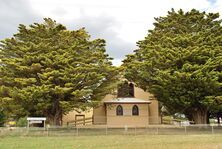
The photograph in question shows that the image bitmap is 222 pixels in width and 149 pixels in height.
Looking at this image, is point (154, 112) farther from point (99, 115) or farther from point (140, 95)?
point (99, 115)

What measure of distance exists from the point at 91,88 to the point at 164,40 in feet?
30.4

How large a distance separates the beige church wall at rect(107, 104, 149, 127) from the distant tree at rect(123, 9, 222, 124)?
5981 millimetres

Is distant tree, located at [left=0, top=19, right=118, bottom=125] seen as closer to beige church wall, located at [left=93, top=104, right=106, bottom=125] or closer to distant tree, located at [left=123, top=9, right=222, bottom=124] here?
distant tree, located at [left=123, top=9, right=222, bottom=124]

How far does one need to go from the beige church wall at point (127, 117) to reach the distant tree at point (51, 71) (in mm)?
7488

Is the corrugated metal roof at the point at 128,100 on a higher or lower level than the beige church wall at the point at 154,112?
higher

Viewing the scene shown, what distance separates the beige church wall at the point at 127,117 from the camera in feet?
131

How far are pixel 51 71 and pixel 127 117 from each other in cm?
1392

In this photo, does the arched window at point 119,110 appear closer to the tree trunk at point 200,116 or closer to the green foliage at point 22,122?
the tree trunk at point 200,116

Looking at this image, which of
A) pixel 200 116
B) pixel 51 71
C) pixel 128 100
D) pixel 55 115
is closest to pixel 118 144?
pixel 51 71

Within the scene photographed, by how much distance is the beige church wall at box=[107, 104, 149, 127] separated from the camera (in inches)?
1577

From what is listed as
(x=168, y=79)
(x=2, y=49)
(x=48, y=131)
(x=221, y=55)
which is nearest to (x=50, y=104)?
(x=48, y=131)

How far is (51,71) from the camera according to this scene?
30234mm

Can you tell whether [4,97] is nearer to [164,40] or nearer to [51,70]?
[51,70]

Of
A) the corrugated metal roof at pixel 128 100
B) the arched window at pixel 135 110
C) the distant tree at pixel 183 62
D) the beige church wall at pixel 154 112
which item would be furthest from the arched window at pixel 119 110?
the distant tree at pixel 183 62
